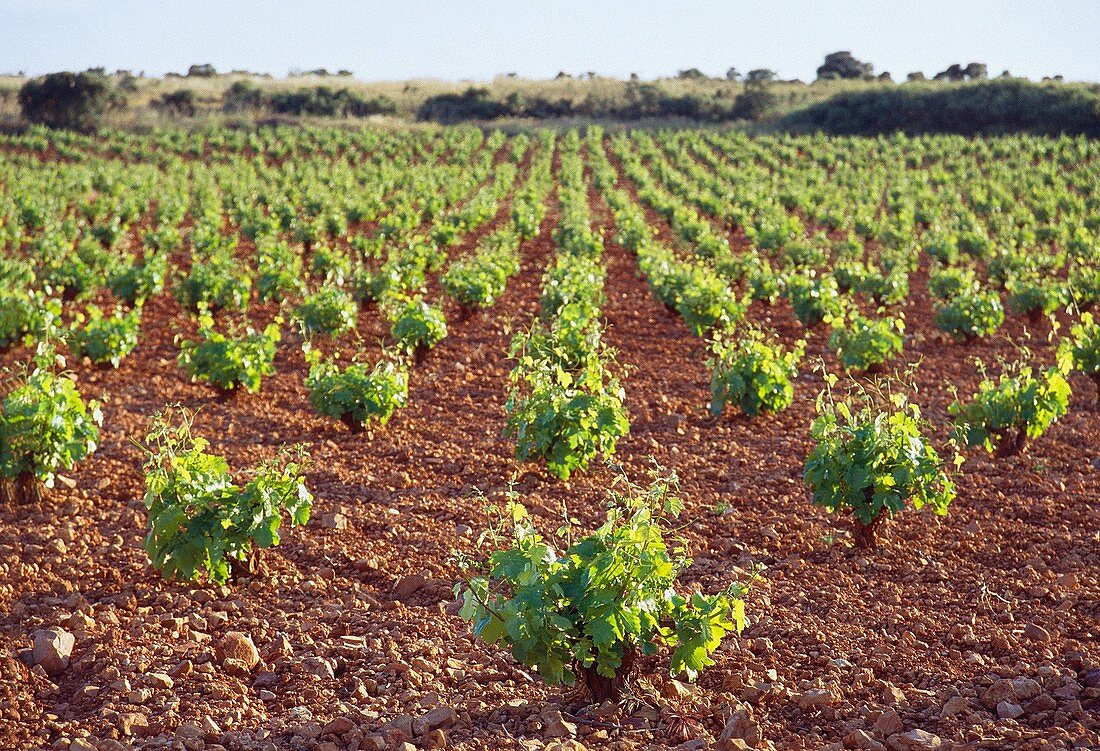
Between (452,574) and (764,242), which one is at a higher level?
(764,242)

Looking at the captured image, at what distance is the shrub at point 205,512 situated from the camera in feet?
19.2

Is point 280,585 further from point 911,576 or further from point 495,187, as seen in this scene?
point 495,187

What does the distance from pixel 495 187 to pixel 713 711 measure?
2562 centimetres

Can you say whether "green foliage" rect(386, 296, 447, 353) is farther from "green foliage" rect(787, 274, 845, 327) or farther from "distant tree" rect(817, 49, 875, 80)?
"distant tree" rect(817, 49, 875, 80)

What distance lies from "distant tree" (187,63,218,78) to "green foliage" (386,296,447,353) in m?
84.7

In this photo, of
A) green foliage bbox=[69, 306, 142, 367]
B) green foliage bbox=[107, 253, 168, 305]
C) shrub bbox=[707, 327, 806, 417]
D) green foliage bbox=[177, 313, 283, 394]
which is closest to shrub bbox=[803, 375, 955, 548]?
shrub bbox=[707, 327, 806, 417]

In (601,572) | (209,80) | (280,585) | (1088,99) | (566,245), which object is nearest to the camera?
(601,572)

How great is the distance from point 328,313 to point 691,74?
271 feet

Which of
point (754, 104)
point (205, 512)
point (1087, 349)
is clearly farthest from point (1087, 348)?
point (754, 104)

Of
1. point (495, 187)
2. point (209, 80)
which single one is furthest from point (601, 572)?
point (209, 80)

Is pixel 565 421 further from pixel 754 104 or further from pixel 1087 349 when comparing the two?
pixel 754 104

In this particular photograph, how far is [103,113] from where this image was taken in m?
57.7

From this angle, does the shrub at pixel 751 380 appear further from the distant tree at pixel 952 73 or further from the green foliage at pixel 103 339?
the distant tree at pixel 952 73

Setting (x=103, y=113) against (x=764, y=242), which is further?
(x=103, y=113)
